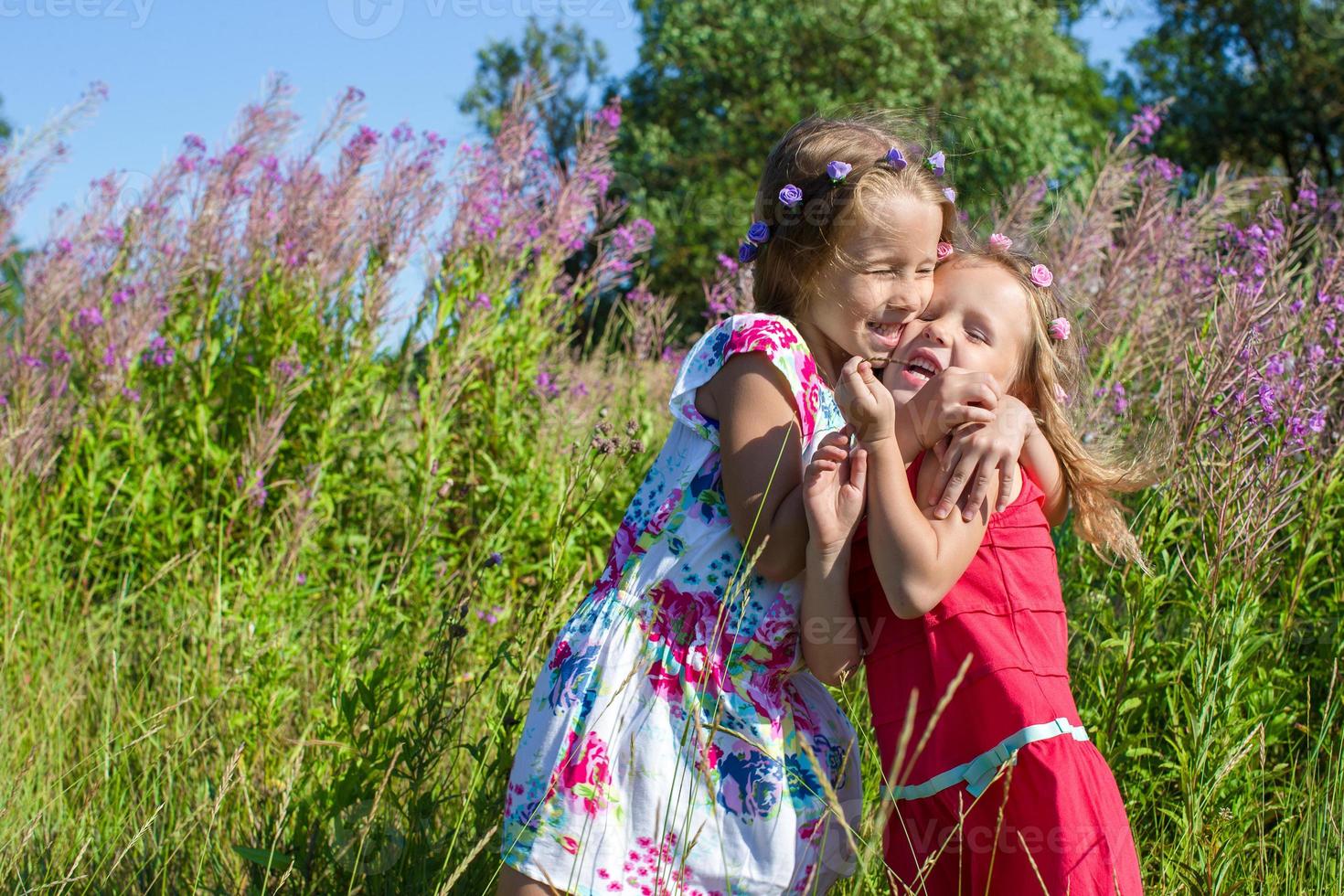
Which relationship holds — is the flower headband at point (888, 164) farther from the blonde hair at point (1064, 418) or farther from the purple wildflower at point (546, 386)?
the purple wildflower at point (546, 386)

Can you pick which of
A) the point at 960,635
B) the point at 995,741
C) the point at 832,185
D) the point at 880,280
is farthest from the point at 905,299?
the point at 995,741

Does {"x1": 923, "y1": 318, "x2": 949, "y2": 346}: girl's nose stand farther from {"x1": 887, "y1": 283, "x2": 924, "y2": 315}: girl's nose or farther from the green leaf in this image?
the green leaf

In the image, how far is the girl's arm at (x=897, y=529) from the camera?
1745 millimetres

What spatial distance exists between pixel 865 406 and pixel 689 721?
1.96 feet

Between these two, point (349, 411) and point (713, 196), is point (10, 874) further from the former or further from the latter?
point (713, 196)

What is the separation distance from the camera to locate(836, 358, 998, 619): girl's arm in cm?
175

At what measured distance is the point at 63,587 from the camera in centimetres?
370

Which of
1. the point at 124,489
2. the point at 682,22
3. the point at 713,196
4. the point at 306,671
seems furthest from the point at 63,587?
the point at 682,22

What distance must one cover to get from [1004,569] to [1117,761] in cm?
97

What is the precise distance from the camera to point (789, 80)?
71.4 feet

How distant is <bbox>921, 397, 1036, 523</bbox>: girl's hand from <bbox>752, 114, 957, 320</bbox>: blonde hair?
0.39m

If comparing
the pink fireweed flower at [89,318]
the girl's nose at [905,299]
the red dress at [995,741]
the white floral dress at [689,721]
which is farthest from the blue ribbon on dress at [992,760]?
the pink fireweed flower at [89,318]

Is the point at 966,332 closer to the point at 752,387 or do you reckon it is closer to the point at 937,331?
the point at 937,331

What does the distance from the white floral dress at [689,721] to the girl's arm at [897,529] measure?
16 centimetres
